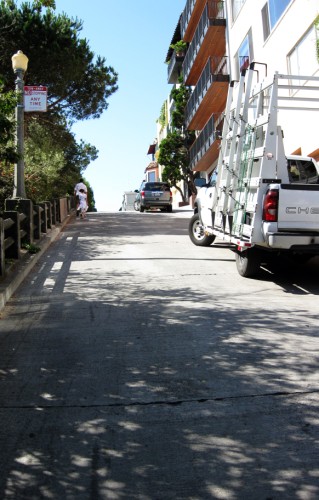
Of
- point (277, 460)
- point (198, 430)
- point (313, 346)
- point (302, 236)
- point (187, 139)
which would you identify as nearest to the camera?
point (277, 460)

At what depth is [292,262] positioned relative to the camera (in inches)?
413

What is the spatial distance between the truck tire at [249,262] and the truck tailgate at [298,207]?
3.22ft

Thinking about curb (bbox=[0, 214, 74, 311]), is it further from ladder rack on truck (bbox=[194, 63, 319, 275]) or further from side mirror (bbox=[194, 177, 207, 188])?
side mirror (bbox=[194, 177, 207, 188])

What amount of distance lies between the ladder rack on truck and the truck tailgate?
0.05 ft

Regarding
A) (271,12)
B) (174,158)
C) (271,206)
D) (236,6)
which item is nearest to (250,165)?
(271,206)

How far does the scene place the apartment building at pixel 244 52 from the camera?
1664cm

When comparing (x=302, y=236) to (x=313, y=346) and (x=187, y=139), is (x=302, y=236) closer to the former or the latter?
(x=313, y=346)

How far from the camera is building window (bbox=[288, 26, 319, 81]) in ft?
52.4

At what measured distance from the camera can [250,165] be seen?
8508 millimetres

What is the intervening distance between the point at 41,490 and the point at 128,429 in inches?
31.9

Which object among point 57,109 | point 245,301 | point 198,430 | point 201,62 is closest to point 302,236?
point 245,301

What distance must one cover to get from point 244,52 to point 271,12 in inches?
154

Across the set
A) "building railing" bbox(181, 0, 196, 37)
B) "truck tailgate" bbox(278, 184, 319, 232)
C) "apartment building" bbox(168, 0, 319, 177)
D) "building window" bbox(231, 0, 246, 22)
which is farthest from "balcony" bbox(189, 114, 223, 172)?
"truck tailgate" bbox(278, 184, 319, 232)

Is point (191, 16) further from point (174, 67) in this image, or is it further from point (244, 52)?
point (244, 52)
